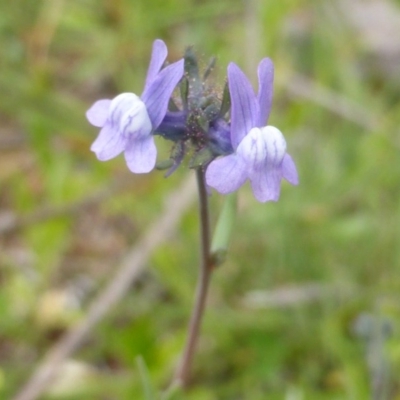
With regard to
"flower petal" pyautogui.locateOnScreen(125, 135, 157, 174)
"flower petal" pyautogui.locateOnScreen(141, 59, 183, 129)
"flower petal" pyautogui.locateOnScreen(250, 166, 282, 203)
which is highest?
"flower petal" pyautogui.locateOnScreen(141, 59, 183, 129)

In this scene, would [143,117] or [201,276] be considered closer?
[143,117]

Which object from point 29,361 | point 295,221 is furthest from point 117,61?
point 29,361

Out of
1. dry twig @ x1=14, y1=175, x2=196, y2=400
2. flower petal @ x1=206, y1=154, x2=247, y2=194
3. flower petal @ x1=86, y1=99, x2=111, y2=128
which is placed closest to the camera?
flower petal @ x1=206, y1=154, x2=247, y2=194

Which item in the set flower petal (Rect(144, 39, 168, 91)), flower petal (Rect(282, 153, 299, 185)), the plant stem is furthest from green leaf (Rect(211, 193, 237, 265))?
flower petal (Rect(144, 39, 168, 91))

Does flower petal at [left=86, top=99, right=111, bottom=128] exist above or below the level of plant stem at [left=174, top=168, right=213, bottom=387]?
above

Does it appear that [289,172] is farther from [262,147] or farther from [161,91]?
[161,91]

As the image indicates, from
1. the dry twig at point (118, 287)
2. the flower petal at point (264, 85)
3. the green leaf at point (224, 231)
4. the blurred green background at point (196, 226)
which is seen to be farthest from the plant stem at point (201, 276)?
the dry twig at point (118, 287)

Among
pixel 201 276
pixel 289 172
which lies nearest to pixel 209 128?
pixel 289 172

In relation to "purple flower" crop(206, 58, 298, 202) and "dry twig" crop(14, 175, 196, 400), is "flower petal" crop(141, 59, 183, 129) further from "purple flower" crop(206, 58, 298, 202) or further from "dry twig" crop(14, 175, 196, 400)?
"dry twig" crop(14, 175, 196, 400)
